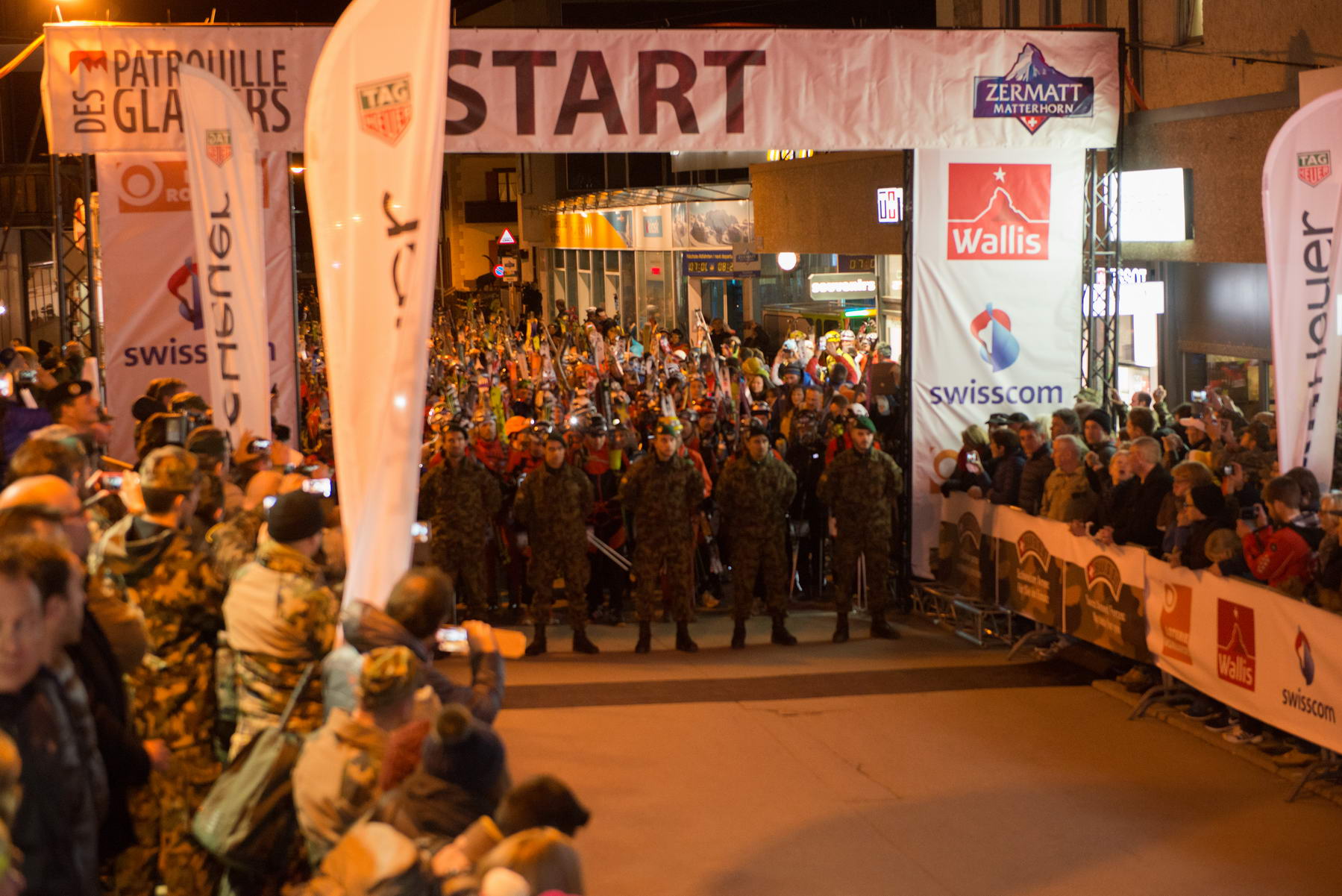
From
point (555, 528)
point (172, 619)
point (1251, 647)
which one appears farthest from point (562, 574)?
point (172, 619)

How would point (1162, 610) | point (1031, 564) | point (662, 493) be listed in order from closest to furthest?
point (1162, 610) < point (1031, 564) < point (662, 493)

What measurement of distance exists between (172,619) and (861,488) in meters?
7.65

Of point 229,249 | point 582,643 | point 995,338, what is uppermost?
point 229,249

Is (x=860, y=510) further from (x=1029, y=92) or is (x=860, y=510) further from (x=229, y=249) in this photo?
(x=229, y=249)

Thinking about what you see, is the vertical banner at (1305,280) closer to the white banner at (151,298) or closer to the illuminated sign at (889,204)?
the white banner at (151,298)

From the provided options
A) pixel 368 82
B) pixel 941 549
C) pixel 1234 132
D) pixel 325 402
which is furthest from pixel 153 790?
pixel 325 402

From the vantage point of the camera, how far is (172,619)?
6086 millimetres

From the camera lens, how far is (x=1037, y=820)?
8.63 m

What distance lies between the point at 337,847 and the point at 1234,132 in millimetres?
13190

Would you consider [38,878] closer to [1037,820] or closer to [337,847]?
[337,847]

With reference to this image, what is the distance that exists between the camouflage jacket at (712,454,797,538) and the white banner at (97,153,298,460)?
13.4 feet

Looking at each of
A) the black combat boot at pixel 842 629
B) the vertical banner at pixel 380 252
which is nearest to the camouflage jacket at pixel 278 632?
the vertical banner at pixel 380 252

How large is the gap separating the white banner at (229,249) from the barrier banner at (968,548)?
629 centimetres

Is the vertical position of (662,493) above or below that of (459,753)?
below
